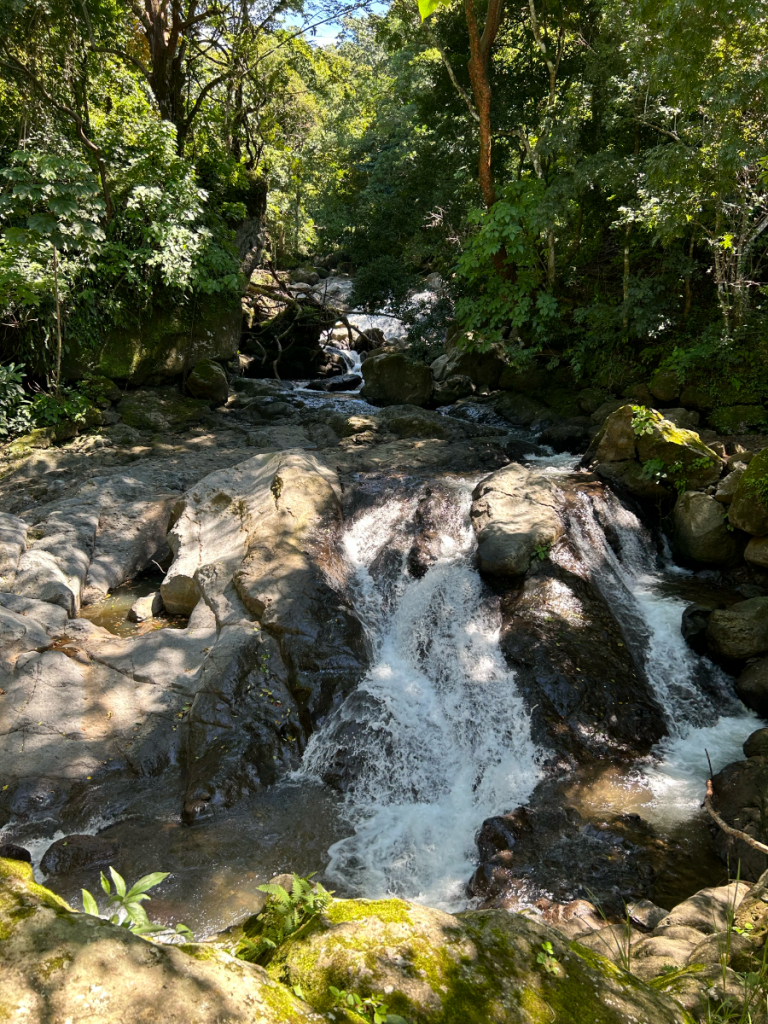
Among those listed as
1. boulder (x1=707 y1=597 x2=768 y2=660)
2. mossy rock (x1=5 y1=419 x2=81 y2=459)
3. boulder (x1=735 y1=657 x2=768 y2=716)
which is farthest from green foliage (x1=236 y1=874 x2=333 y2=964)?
mossy rock (x1=5 y1=419 x2=81 y2=459)

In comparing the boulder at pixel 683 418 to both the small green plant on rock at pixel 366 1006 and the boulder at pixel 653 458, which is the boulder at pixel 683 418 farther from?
the small green plant on rock at pixel 366 1006

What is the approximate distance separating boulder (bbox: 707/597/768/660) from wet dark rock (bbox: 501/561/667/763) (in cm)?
97

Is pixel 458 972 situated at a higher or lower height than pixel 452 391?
lower

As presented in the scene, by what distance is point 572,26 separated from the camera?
12.8 m

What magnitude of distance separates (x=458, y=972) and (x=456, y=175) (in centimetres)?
1509

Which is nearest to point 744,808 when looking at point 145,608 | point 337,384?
point 145,608

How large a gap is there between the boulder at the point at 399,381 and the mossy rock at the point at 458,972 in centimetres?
1293

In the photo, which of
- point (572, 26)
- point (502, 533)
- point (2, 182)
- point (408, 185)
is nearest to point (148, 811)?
point (502, 533)

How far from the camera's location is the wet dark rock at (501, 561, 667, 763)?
19.3 feet

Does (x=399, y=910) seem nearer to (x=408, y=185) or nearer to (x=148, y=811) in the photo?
(x=148, y=811)

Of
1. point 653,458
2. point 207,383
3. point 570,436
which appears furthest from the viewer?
point 207,383

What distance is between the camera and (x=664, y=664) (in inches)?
268

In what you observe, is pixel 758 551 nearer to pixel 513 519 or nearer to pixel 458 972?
pixel 513 519

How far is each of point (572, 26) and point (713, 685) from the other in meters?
13.8
